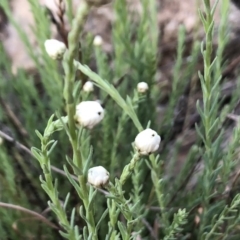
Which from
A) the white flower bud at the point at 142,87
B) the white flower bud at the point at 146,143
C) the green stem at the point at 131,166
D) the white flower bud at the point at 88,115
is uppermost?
the white flower bud at the point at 88,115

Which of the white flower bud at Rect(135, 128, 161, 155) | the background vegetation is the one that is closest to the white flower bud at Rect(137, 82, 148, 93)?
the background vegetation

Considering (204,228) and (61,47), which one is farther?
(204,228)

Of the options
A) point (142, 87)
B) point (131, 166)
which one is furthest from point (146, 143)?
point (142, 87)

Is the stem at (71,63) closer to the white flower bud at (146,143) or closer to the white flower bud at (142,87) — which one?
the white flower bud at (146,143)

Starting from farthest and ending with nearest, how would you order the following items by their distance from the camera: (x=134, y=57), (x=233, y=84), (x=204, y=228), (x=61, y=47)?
1. (x=233, y=84)
2. (x=134, y=57)
3. (x=204, y=228)
4. (x=61, y=47)

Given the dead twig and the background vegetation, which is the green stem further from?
the dead twig

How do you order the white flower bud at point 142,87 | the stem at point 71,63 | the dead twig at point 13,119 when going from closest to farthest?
1. the stem at point 71,63
2. the white flower bud at point 142,87
3. the dead twig at point 13,119

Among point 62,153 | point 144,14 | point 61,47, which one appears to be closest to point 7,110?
point 62,153

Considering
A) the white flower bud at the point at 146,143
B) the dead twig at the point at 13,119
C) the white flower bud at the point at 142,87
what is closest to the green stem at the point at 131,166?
the white flower bud at the point at 146,143

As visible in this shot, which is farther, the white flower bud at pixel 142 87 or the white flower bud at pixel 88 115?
the white flower bud at pixel 142 87

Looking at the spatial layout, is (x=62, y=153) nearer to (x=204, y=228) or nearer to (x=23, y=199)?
(x=23, y=199)

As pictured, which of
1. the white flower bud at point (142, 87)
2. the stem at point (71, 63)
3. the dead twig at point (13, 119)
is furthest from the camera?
the dead twig at point (13, 119)
